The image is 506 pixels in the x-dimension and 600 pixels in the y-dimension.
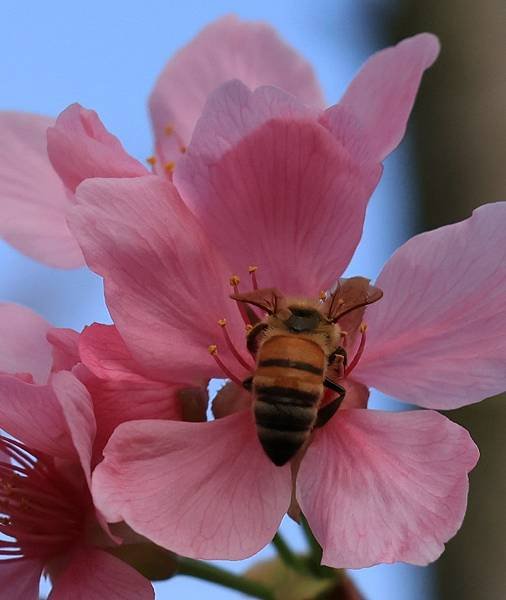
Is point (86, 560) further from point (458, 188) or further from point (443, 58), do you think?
point (443, 58)

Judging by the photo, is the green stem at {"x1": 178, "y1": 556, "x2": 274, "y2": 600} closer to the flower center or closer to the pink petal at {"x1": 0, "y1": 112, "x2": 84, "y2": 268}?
the flower center

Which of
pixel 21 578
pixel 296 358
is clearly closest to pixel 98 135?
pixel 296 358

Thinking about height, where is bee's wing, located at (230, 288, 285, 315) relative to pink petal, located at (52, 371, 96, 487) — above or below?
above

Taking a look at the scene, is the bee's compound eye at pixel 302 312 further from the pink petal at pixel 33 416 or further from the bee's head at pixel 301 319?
the pink petal at pixel 33 416

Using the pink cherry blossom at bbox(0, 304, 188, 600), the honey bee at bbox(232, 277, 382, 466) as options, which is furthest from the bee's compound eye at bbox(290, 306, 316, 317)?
the pink cherry blossom at bbox(0, 304, 188, 600)

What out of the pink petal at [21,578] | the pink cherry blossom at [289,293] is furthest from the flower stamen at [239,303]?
the pink petal at [21,578]

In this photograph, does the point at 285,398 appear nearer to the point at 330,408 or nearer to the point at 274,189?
the point at 330,408

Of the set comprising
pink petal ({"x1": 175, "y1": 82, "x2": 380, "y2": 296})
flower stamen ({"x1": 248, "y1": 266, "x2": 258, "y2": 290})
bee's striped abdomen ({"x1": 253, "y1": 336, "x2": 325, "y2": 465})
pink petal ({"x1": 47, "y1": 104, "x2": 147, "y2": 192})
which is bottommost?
bee's striped abdomen ({"x1": 253, "y1": 336, "x2": 325, "y2": 465})
